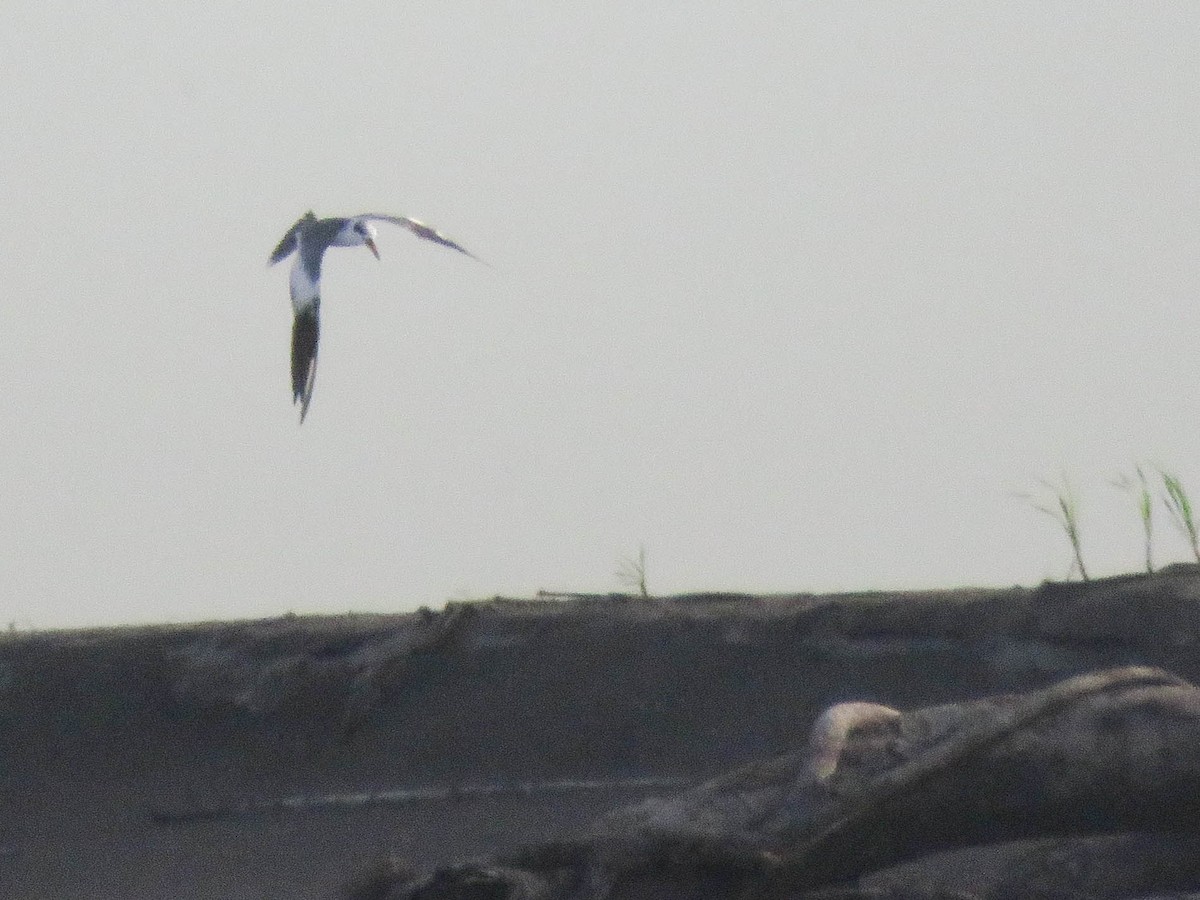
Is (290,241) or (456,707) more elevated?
(290,241)

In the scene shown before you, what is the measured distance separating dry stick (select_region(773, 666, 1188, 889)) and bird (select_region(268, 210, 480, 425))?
496cm

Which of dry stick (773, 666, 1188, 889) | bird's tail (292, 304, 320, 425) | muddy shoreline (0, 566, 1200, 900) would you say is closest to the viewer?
dry stick (773, 666, 1188, 889)

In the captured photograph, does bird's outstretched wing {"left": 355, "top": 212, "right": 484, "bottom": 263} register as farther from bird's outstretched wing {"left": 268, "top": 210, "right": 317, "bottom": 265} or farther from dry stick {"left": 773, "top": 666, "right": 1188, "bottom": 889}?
dry stick {"left": 773, "top": 666, "right": 1188, "bottom": 889}

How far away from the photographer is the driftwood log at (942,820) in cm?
288

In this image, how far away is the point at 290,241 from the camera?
803 centimetres

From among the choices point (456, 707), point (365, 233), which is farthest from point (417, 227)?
point (456, 707)

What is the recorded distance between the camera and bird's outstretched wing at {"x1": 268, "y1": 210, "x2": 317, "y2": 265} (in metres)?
8.01

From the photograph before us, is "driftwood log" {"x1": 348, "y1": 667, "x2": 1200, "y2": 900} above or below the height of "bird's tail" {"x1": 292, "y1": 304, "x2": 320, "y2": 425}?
below

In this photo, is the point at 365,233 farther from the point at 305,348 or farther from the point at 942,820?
the point at 942,820

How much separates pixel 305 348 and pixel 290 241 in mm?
474

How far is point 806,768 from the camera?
294cm

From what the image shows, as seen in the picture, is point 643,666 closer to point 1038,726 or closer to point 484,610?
point 484,610

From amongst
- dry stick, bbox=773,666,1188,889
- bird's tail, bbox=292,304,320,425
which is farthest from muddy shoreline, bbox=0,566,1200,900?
bird's tail, bbox=292,304,320,425

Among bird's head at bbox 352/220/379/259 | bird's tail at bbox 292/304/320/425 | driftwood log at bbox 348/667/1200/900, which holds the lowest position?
driftwood log at bbox 348/667/1200/900
